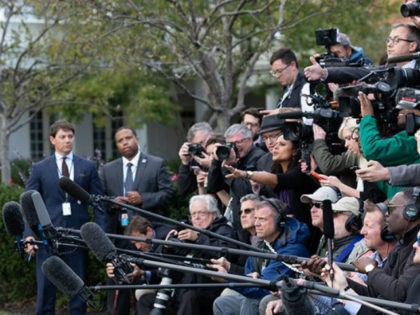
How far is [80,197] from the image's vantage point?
8531 millimetres

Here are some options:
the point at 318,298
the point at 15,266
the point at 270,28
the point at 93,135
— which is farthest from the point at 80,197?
the point at 93,135

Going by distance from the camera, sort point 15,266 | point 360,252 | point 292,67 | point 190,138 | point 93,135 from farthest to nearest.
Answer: point 93,135
point 15,266
point 190,138
point 292,67
point 360,252

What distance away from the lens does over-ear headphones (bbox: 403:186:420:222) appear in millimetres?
7543

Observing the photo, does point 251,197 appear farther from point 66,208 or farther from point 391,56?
point 66,208

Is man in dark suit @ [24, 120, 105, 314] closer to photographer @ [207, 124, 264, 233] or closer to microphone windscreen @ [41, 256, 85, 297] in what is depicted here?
photographer @ [207, 124, 264, 233]

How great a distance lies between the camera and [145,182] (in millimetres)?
12516

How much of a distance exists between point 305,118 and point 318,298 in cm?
201

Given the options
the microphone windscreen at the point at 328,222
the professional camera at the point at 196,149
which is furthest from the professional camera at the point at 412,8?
the professional camera at the point at 196,149

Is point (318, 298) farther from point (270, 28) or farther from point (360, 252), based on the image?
point (270, 28)

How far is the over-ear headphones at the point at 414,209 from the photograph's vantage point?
7.54 meters

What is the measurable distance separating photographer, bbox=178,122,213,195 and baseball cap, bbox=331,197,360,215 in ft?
8.34

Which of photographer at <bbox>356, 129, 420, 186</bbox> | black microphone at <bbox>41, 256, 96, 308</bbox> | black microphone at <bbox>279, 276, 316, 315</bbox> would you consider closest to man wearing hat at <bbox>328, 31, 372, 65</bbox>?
photographer at <bbox>356, 129, 420, 186</bbox>

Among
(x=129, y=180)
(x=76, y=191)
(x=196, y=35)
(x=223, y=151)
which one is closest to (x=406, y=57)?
(x=76, y=191)

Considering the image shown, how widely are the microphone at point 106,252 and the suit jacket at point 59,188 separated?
17.3 ft
